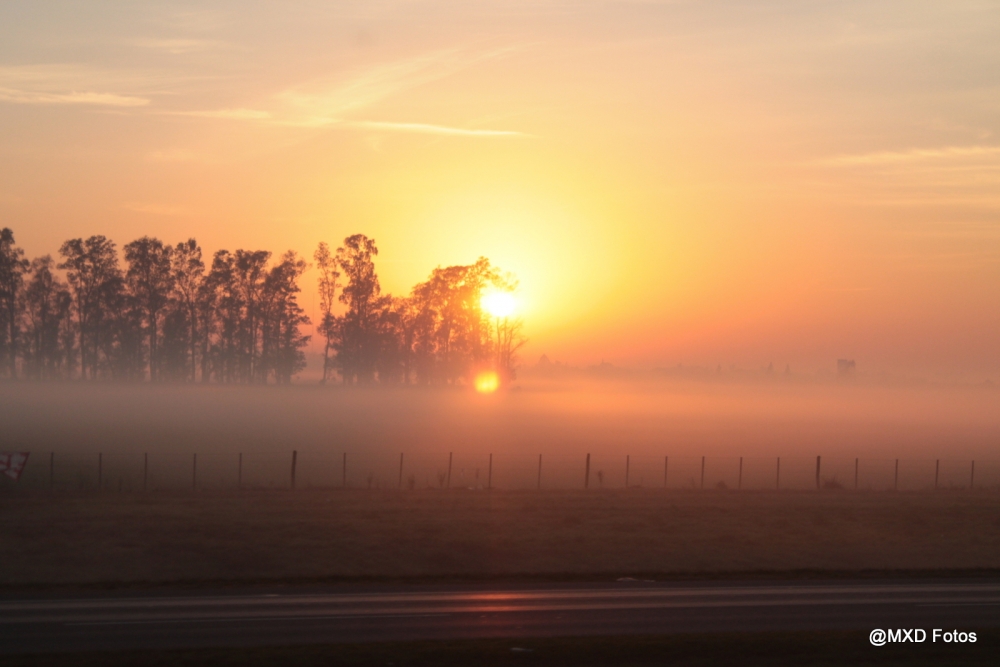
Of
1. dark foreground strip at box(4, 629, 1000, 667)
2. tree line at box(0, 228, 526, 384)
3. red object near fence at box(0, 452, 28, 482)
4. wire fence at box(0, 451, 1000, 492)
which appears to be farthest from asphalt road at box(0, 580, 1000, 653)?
tree line at box(0, 228, 526, 384)

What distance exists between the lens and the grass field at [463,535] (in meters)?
25.7

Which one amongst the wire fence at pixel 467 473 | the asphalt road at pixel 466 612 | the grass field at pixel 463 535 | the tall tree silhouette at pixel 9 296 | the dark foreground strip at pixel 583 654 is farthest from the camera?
the tall tree silhouette at pixel 9 296

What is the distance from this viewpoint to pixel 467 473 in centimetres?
4972

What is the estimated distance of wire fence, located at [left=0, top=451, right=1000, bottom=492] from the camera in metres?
41.2

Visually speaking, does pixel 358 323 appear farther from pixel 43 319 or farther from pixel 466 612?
pixel 466 612

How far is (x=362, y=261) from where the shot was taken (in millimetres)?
116062

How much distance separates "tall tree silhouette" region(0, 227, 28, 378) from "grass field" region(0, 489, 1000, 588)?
91480 mm

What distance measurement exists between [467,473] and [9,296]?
90.4 meters

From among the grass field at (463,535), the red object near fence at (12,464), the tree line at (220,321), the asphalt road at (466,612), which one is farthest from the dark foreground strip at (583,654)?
the tree line at (220,321)

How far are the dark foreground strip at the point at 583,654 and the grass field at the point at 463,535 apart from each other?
9002 millimetres

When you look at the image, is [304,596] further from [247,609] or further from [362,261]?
[362,261]

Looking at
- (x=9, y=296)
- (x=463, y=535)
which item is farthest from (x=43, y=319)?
(x=463, y=535)

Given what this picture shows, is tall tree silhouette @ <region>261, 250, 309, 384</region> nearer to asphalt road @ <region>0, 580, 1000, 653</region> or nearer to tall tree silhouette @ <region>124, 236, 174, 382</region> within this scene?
tall tree silhouette @ <region>124, 236, 174, 382</region>

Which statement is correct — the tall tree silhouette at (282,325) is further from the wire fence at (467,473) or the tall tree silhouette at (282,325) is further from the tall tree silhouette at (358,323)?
the wire fence at (467,473)
